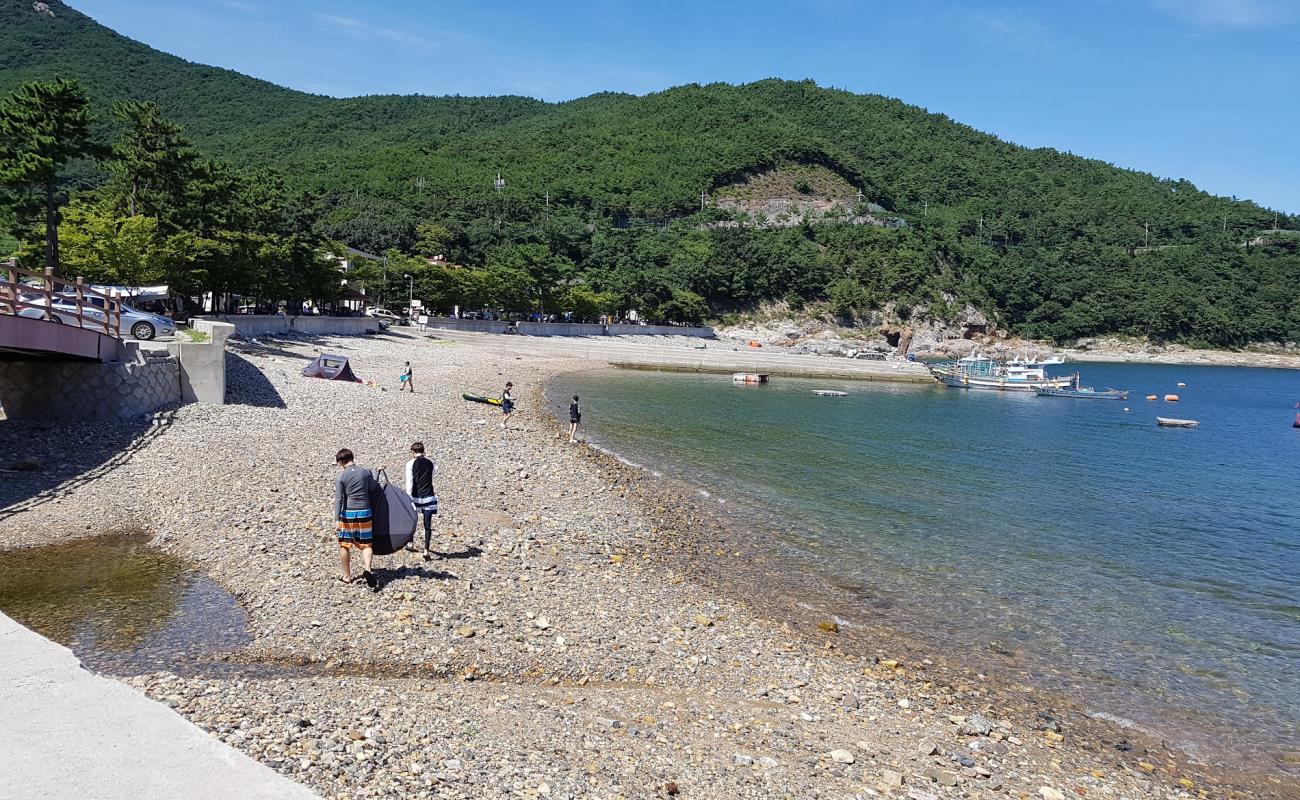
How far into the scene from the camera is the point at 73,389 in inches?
758

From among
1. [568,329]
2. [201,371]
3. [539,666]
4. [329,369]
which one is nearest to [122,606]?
[539,666]

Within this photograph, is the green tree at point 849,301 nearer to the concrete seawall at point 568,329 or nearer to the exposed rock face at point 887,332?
the exposed rock face at point 887,332

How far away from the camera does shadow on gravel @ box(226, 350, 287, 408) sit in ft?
81.4

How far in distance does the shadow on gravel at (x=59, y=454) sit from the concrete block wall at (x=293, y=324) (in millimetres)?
16182

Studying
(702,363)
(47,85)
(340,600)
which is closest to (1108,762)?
(340,600)

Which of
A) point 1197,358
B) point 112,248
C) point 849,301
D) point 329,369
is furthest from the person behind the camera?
point 1197,358

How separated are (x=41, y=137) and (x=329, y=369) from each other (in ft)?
43.0

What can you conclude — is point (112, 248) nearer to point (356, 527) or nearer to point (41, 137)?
point (41, 137)

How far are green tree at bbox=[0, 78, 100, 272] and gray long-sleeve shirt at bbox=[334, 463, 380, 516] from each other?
84.8ft

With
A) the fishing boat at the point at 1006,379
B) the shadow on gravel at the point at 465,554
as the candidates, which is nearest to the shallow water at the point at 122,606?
the shadow on gravel at the point at 465,554

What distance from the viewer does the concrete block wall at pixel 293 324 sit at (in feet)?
146

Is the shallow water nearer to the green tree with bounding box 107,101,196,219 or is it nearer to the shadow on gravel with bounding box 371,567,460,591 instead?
the shadow on gravel with bounding box 371,567,460,591

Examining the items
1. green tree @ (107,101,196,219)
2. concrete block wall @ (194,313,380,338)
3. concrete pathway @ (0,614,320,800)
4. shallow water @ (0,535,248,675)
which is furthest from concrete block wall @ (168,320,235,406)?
green tree @ (107,101,196,219)

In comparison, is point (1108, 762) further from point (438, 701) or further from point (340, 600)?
point (340, 600)
